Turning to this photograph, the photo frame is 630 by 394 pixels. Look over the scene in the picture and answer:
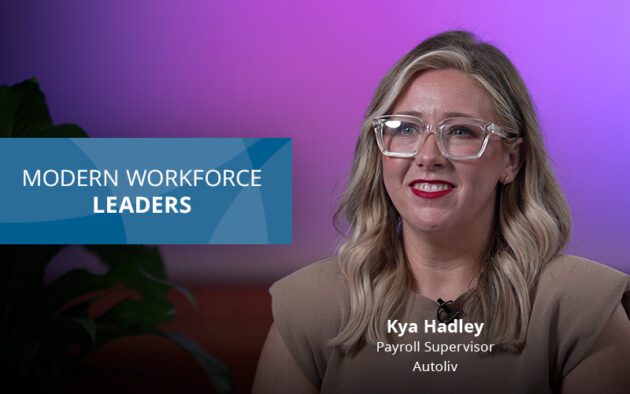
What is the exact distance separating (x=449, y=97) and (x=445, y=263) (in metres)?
0.33

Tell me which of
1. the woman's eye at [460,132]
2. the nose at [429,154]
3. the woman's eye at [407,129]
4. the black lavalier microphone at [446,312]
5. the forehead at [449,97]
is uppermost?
the forehead at [449,97]

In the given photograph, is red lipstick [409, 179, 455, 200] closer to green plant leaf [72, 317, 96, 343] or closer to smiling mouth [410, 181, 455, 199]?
smiling mouth [410, 181, 455, 199]

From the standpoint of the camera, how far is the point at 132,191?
262cm

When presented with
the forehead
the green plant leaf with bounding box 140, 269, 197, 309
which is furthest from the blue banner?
the forehead

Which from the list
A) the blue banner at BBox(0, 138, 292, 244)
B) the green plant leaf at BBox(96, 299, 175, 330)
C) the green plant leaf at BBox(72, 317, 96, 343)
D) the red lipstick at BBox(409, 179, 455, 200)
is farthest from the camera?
the green plant leaf at BBox(96, 299, 175, 330)

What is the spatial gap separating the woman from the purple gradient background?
0.82 metres

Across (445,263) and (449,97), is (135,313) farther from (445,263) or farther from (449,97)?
(449,97)

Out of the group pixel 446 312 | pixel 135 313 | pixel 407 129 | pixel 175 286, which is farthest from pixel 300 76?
pixel 446 312

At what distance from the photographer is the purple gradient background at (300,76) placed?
270cm

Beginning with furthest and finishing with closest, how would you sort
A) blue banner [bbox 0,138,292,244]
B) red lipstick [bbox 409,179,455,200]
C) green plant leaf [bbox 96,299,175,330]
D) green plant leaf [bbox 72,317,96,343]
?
green plant leaf [bbox 96,299,175,330]
blue banner [bbox 0,138,292,244]
green plant leaf [bbox 72,317,96,343]
red lipstick [bbox 409,179,455,200]

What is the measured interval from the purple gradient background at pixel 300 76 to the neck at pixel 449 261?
0.83 metres

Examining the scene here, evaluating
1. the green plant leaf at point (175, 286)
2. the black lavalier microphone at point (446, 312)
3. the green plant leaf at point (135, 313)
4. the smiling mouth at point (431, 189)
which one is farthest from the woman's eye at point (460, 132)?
the green plant leaf at point (135, 313)

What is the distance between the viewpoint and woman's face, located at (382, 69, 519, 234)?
183 cm

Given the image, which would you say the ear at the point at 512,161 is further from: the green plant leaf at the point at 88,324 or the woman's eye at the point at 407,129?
the green plant leaf at the point at 88,324
